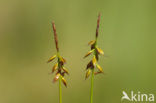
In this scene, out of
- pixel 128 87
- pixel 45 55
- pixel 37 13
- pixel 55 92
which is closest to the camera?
pixel 128 87

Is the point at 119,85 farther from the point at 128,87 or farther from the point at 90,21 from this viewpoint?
the point at 90,21

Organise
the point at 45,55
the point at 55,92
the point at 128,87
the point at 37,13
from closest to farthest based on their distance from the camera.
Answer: the point at 128,87
the point at 55,92
the point at 45,55
the point at 37,13

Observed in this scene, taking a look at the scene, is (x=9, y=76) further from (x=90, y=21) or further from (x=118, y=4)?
(x=118, y=4)

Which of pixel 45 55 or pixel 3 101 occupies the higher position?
pixel 45 55

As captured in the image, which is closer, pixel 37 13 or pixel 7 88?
pixel 7 88

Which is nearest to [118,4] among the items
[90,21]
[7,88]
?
[90,21]

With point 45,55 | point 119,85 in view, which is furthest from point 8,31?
point 119,85

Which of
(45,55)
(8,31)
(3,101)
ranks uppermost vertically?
(8,31)
